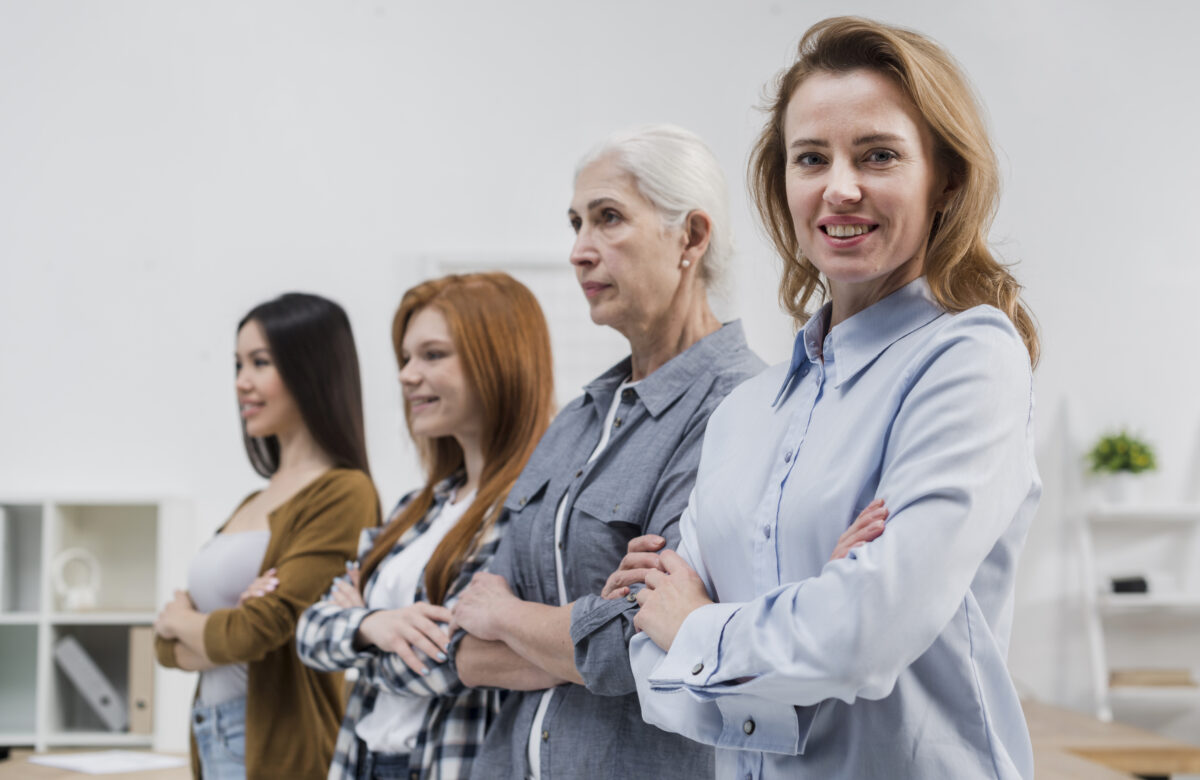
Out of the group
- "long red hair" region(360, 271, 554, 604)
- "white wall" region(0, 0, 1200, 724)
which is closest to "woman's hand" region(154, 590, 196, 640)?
"long red hair" region(360, 271, 554, 604)

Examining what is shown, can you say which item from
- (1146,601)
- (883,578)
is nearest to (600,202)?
(883,578)

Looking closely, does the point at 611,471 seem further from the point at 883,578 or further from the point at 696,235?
the point at 883,578

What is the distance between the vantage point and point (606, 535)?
149cm

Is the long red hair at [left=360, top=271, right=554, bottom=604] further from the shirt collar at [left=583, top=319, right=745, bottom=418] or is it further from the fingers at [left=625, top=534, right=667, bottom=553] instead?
the fingers at [left=625, top=534, right=667, bottom=553]

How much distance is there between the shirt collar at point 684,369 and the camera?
1.56 m

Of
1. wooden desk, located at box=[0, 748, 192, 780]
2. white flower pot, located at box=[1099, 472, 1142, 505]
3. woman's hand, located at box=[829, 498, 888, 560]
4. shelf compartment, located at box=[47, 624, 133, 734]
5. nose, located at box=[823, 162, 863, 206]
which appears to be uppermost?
nose, located at box=[823, 162, 863, 206]

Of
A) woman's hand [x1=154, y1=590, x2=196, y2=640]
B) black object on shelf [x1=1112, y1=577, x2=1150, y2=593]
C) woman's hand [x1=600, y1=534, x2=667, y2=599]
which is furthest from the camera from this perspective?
black object on shelf [x1=1112, y1=577, x2=1150, y2=593]

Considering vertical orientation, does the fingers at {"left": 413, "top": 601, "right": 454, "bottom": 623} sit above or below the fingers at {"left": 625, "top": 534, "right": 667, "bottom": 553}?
below

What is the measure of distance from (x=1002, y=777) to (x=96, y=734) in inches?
151

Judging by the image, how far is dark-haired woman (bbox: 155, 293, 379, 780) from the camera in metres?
2.24

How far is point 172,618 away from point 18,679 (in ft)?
7.82

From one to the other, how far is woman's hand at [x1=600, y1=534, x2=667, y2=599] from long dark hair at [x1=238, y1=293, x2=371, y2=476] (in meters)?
1.37

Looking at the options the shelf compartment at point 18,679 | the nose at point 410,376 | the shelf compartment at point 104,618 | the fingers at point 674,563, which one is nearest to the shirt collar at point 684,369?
the fingers at point 674,563

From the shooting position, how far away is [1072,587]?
173 inches
